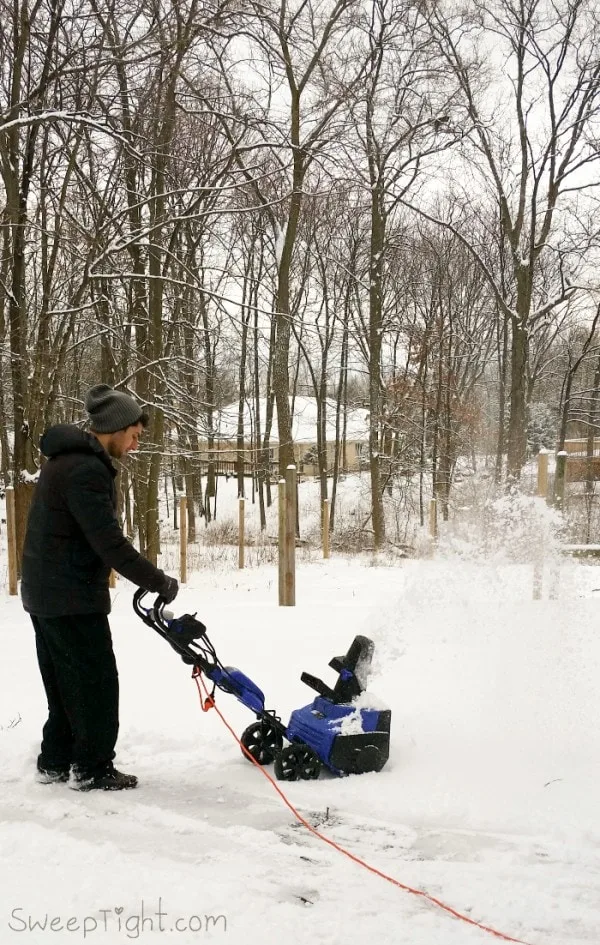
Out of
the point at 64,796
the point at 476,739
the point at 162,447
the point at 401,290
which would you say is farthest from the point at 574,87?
the point at 64,796

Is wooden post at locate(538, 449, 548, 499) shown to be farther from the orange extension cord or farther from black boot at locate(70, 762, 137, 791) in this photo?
black boot at locate(70, 762, 137, 791)

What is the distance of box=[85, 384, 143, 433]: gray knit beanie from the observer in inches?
148

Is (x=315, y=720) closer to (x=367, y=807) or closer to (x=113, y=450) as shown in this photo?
(x=367, y=807)

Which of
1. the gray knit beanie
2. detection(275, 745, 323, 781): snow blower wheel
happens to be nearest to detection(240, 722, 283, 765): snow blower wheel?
detection(275, 745, 323, 781): snow blower wheel

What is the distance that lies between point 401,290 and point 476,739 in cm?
2560

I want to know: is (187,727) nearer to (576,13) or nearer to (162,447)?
(162,447)

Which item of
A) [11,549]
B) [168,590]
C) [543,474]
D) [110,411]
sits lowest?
[11,549]

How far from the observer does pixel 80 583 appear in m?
3.65

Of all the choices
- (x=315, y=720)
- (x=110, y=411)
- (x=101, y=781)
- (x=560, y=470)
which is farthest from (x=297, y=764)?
(x=560, y=470)

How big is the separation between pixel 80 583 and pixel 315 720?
4.70 feet

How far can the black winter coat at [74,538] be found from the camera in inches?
140

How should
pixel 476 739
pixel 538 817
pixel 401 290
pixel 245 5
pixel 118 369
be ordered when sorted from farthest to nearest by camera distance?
pixel 401 290, pixel 118 369, pixel 245 5, pixel 476 739, pixel 538 817

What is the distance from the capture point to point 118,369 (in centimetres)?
1466

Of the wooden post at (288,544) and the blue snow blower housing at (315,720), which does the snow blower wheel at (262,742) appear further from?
the wooden post at (288,544)
